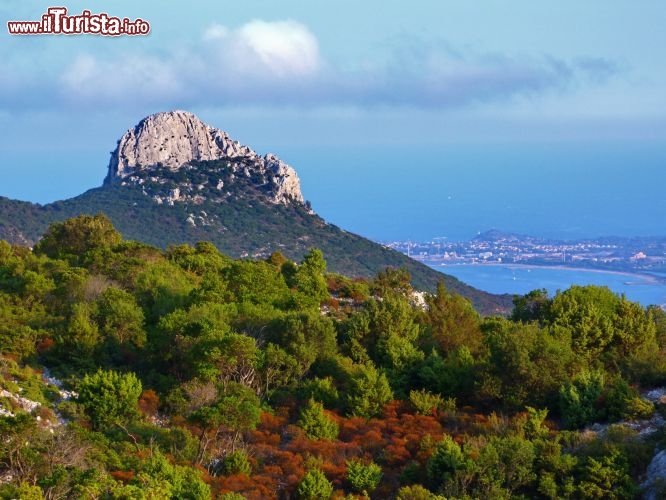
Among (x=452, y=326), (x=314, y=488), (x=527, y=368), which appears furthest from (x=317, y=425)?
(x=452, y=326)

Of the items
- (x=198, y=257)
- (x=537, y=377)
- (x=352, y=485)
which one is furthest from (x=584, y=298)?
(x=198, y=257)

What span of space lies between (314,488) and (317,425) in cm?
457

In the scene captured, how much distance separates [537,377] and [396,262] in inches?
2538

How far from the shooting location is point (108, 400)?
21.8 m

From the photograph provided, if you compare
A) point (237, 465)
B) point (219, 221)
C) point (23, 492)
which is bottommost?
point (237, 465)

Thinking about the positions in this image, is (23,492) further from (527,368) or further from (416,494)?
(527,368)

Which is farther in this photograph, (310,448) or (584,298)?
(584,298)

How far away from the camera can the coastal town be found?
124 meters

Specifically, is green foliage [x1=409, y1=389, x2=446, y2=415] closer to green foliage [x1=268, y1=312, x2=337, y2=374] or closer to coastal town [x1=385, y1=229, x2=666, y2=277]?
green foliage [x1=268, y1=312, x2=337, y2=374]

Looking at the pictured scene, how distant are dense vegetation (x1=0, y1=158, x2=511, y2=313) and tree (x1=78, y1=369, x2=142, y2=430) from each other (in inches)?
2174

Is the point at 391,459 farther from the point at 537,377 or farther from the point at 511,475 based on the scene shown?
the point at 537,377

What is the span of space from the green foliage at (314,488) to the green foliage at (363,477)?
2.77ft

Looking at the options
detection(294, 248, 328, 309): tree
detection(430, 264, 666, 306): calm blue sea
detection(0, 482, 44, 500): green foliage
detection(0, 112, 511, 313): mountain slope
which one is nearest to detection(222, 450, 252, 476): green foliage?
detection(0, 482, 44, 500): green foliage

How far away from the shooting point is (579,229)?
18975cm
